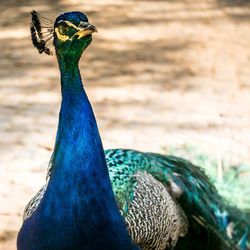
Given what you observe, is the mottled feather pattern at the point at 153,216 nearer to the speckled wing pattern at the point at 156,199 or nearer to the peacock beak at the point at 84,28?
the speckled wing pattern at the point at 156,199

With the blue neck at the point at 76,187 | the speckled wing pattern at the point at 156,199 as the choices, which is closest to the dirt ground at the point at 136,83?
the speckled wing pattern at the point at 156,199

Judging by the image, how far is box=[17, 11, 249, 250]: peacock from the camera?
1.32 m

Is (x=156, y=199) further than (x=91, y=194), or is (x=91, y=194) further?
(x=156, y=199)

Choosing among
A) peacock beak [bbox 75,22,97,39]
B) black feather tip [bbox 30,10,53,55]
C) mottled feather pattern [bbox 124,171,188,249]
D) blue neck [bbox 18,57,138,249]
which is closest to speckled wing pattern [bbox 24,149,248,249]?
mottled feather pattern [bbox 124,171,188,249]

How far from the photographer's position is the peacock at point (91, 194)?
1315mm

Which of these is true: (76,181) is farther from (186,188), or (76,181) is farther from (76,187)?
(186,188)

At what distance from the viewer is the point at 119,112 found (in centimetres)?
320

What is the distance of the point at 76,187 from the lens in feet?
4.36

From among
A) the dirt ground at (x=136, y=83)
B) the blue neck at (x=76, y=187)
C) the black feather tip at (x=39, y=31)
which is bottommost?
the dirt ground at (x=136, y=83)

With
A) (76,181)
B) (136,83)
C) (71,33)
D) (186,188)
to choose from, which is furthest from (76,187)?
(136,83)

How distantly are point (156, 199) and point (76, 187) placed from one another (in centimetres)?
41

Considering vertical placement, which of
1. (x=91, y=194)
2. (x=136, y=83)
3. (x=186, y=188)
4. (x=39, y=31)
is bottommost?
(x=136, y=83)

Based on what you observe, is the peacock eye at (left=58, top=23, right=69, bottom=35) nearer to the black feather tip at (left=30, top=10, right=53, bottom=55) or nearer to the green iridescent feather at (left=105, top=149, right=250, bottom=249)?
the black feather tip at (left=30, top=10, right=53, bottom=55)

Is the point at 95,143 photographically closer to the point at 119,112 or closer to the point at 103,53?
the point at 119,112
